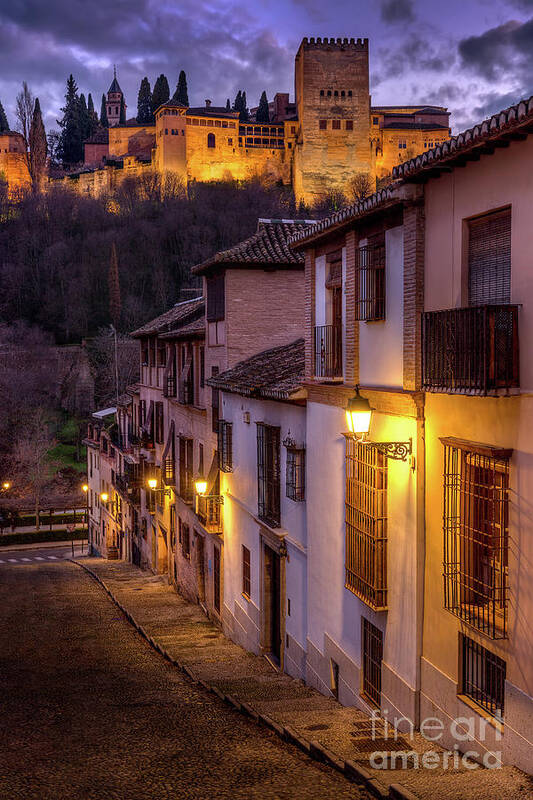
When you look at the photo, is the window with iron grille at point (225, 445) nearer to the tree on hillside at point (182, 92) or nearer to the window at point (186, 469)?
the window at point (186, 469)

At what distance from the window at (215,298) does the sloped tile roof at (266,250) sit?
14.2 inches

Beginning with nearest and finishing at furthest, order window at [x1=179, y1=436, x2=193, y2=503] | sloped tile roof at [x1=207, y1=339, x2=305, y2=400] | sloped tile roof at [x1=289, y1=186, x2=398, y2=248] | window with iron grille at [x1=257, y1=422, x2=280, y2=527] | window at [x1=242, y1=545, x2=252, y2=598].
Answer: sloped tile roof at [x1=289, y1=186, x2=398, y2=248], sloped tile roof at [x1=207, y1=339, x2=305, y2=400], window with iron grille at [x1=257, y1=422, x2=280, y2=527], window at [x1=242, y1=545, x2=252, y2=598], window at [x1=179, y1=436, x2=193, y2=503]

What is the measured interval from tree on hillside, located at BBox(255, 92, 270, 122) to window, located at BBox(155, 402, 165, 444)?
285 feet

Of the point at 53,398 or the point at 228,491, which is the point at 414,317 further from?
the point at 53,398

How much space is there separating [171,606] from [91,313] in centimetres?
5718

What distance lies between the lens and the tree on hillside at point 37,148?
9100 centimetres

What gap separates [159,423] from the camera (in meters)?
27.5

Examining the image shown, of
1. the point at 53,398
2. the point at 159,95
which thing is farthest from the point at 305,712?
the point at 159,95

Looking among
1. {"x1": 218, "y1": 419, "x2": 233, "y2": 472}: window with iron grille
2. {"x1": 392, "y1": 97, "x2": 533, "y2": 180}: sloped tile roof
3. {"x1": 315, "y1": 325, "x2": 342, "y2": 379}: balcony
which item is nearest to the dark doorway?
{"x1": 218, "y1": 419, "x2": 233, "y2": 472}: window with iron grille

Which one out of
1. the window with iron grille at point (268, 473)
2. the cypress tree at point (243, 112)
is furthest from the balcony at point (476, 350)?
the cypress tree at point (243, 112)

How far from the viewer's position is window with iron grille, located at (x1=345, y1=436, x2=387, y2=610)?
30.8ft

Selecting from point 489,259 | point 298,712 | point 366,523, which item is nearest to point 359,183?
point 366,523

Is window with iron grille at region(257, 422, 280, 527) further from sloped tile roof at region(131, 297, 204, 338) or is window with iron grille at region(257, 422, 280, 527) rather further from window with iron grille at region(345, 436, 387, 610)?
sloped tile roof at region(131, 297, 204, 338)

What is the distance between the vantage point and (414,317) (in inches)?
339
